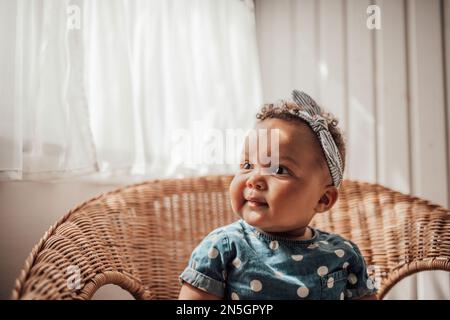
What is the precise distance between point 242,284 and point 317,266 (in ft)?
0.55

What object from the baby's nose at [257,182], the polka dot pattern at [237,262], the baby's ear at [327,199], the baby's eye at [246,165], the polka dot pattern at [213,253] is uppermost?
the baby's eye at [246,165]

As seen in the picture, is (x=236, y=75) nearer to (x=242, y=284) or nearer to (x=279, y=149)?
(x=279, y=149)

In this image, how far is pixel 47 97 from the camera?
46.0 inches

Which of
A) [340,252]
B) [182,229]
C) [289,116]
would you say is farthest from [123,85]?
[340,252]

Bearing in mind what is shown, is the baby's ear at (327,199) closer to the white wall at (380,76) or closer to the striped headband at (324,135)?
the striped headband at (324,135)

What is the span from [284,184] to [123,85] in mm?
627

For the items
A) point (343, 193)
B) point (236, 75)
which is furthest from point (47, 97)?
point (343, 193)

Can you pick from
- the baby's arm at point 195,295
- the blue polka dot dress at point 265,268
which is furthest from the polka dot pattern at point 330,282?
the baby's arm at point 195,295

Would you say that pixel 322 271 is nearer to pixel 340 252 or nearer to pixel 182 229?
pixel 340 252

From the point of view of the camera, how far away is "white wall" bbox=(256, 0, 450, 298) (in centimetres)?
167

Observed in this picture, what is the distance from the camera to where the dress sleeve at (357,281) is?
1039 mm

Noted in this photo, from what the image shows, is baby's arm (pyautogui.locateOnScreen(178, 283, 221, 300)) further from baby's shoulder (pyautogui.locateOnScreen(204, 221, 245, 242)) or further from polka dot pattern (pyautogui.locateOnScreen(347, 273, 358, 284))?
polka dot pattern (pyautogui.locateOnScreen(347, 273, 358, 284))

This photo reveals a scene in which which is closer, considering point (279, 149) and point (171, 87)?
point (279, 149)

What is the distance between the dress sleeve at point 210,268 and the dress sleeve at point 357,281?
11.9 inches
